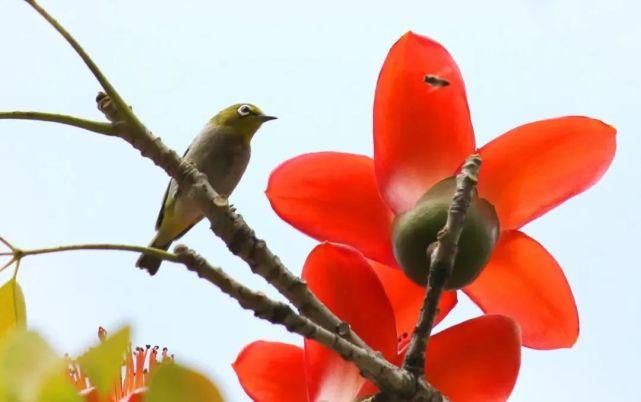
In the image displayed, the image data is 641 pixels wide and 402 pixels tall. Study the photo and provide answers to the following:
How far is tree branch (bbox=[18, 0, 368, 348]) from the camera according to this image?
740mm

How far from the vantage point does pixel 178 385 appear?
0.44m

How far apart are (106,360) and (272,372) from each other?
35 cm

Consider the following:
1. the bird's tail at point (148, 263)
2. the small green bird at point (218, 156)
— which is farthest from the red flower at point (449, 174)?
the small green bird at point (218, 156)

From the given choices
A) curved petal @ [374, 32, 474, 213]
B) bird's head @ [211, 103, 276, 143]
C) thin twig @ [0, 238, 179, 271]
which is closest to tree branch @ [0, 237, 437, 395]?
thin twig @ [0, 238, 179, 271]

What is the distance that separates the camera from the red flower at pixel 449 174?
0.88 metres

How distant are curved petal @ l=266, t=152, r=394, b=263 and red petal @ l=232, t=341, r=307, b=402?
0.12 m

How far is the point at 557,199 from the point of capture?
2.90ft

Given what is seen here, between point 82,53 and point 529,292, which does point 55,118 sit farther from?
point 529,292

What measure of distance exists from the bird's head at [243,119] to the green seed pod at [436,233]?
1.77m

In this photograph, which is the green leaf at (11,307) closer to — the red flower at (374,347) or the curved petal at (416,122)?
the red flower at (374,347)

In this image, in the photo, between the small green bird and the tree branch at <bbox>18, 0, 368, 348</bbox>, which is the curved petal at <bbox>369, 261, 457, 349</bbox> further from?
the small green bird

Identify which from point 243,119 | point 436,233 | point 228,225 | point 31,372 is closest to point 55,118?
point 228,225

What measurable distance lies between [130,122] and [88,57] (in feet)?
0.22

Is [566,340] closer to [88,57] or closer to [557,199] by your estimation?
[557,199]
